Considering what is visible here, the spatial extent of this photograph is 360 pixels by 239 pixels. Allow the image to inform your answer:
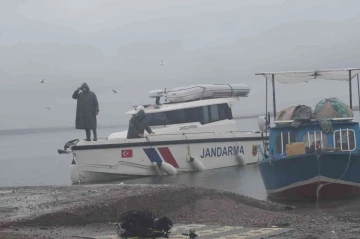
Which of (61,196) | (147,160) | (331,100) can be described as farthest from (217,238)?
(147,160)

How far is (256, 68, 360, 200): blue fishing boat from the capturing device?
51.2ft

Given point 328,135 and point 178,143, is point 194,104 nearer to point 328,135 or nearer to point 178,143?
point 178,143

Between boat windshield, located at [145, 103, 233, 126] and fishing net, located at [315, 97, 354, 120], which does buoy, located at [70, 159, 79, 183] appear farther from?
fishing net, located at [315, 97, 354, 120]

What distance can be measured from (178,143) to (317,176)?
858cm

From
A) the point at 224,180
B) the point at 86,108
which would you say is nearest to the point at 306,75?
the point at 224,180

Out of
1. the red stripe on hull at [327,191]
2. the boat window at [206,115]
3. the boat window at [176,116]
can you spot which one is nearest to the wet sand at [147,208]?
the red stripe on hull at [327,191]

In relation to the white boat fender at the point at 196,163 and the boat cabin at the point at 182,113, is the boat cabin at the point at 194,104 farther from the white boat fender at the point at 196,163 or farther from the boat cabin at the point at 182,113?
the white boat fender at the point at 196,163

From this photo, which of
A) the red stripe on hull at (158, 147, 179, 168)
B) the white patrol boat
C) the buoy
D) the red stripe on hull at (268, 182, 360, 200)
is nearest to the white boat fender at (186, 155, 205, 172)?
the white patrol boat

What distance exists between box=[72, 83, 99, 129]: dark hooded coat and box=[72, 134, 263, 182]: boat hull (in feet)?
2.27

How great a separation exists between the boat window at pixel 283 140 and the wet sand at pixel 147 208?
12.3ft

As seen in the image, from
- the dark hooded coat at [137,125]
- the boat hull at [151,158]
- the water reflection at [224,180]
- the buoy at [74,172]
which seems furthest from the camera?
the dark hooded coat at [137,125]

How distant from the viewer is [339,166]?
15.6 m

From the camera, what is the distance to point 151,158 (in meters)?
23.2

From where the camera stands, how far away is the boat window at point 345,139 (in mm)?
16062
